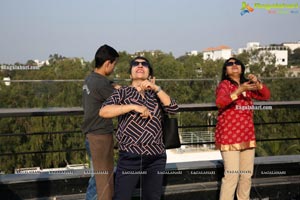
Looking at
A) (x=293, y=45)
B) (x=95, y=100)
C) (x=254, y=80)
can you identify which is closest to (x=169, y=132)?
(x=95, y=100)

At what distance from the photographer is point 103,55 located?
8.59 feet

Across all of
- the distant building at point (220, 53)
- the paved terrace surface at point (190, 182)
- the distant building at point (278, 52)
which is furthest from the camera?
the distant building at point (220, 53)

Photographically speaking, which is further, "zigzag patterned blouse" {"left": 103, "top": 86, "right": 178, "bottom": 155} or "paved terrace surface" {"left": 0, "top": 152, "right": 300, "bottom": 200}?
"paved terrace surface" {"left": 0, "top": 152, "right": 300, "bottom": 200}

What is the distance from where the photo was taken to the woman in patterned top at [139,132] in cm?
245

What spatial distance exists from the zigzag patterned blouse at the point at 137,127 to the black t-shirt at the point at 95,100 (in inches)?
4.4

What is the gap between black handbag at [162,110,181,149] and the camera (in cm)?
264

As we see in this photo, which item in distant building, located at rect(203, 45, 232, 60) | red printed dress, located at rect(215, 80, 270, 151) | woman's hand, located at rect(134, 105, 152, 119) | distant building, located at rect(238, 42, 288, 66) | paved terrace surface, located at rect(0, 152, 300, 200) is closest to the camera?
woman's hand, located at rect(134, 105, 152, 119)

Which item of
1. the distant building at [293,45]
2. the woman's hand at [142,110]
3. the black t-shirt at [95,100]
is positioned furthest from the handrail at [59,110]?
the distant building at [293,45]

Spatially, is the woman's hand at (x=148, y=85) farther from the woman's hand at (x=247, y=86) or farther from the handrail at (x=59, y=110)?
the handrail at (x=59, y=110)

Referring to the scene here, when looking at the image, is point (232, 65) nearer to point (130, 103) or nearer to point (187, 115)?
point (130, 103)

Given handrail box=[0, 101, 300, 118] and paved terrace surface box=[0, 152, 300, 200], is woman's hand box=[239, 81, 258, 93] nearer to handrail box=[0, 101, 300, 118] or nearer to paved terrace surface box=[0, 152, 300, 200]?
handrail box=[0, 101, 300, 118]

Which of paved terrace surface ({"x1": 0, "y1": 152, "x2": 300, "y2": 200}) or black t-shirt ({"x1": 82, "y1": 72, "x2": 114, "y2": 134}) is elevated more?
black t-shirt ({"x1": 82, "y1": 72, "x2": 114, "y2": 134})

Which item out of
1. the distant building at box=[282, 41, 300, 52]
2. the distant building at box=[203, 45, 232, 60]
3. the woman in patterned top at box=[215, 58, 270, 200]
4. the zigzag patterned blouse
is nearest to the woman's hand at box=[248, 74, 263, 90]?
the woman in patterned top at box=[215, 58, 270, 200]

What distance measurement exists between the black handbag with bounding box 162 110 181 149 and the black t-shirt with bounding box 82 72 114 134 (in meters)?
0.40
